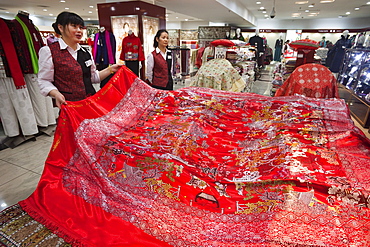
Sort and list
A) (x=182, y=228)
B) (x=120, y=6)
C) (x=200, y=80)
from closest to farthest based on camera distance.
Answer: (x=182, y=228) < (x=200, y=80) < (x=120, y=6)

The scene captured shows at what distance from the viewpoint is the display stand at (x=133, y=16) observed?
5.23 metres

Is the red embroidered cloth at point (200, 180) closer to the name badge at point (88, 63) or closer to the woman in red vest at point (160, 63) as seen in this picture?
the name badge at point (88, 63)

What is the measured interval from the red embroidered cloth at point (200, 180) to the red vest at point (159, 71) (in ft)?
3.69

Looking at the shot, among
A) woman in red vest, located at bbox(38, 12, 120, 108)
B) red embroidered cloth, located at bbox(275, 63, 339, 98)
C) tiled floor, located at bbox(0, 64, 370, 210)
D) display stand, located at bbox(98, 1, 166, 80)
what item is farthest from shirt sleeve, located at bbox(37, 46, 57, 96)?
display stand, located at bbox(98, 1, 166, 80)

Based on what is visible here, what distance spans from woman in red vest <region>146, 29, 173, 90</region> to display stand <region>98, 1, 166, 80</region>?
2.39 meters

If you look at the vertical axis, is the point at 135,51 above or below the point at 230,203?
above

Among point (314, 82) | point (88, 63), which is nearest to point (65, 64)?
point (88, 63)

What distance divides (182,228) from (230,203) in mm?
347

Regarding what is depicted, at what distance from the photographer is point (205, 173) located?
1.61 m

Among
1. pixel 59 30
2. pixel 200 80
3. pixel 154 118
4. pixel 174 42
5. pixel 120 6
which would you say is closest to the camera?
pixel 59 30

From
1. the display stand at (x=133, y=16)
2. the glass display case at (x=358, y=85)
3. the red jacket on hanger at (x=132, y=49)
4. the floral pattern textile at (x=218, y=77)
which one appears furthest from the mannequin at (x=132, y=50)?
the glass display case at (x=358, y=85)

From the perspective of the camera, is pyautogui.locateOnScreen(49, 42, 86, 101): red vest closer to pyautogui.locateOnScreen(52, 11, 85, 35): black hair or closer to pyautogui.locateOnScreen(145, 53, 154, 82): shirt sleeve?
pyautogui.locateOnScreen(52, 11, 85, 35): black hair

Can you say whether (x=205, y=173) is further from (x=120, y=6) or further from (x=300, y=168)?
(x=120, y=6)

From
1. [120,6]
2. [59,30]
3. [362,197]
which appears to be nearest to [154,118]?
[59,30]
